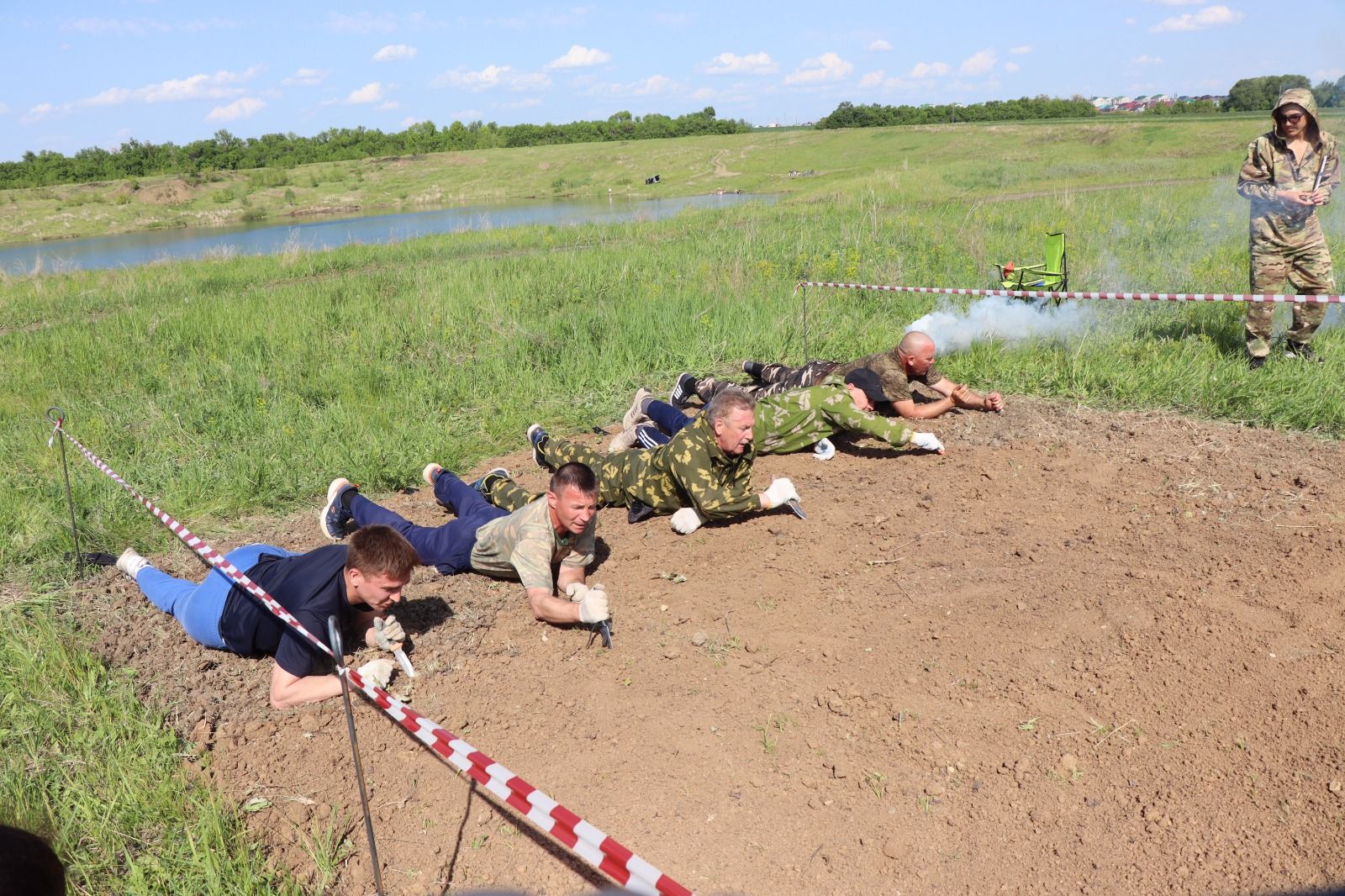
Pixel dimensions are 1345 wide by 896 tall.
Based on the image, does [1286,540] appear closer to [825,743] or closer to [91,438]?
[825,743]

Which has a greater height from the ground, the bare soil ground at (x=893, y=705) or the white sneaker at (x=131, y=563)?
the white sneaker at (x=131, y=563)

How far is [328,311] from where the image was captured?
11297 millimetres

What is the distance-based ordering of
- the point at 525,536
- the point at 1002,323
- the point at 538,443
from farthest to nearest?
the point at 1002,323 < the point at 538,443 < the point at 525,536

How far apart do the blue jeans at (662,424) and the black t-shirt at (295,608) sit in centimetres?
279

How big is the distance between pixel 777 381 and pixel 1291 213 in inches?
169

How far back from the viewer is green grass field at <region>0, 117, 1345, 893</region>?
3.70 m

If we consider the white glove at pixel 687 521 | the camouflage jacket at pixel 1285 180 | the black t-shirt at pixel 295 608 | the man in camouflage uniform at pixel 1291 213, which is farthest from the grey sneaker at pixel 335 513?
the camouflage jacket at pixel 1285 180

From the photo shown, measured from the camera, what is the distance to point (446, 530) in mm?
5125

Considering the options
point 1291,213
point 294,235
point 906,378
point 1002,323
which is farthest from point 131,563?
point 294,235

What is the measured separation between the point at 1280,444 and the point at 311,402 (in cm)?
767

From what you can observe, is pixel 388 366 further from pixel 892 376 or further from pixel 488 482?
pixel 892 376

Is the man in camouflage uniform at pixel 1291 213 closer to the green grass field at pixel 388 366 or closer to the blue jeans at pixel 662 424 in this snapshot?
the green grass field at pixel 388 366

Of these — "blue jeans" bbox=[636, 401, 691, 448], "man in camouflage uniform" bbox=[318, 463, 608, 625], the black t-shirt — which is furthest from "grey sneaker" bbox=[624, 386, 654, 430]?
the black t-shirt

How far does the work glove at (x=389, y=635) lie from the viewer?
4137 millimetres
